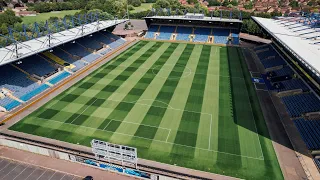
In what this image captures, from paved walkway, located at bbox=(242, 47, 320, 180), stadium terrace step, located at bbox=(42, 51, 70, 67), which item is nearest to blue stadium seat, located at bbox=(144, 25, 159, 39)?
stadium terrace step, located at bbox=(42, 51, 70, 67)

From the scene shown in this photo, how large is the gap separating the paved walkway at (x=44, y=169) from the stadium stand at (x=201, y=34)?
58.7 m

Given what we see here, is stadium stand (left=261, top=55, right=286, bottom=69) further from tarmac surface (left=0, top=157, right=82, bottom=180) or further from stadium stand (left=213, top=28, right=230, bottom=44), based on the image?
tarmac surface (left=0, top=157, right=82, bottom=180)

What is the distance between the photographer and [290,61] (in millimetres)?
50094

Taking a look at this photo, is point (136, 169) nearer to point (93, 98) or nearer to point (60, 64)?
point (93, 98)

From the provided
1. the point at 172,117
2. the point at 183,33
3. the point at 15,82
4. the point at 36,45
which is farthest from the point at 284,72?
the point at 15,82

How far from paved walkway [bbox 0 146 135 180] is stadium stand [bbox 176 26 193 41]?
58.8 meters

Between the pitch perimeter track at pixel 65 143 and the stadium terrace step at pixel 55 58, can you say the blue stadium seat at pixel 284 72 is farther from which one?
the stadium terrace step at pixel 55 58

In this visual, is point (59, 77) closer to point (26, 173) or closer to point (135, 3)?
point (26, 173)

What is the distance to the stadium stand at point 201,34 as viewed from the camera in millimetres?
75675

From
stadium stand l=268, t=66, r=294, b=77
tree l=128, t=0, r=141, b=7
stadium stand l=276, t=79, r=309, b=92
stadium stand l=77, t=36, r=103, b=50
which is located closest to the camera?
stadium stand l=276, t=79, r=309, b=92

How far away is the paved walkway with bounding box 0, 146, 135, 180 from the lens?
25938 mm

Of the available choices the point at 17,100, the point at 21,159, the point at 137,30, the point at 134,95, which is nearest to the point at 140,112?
the point at 134,95

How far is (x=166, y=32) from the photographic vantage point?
80.6 meters

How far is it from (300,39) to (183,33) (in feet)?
136
